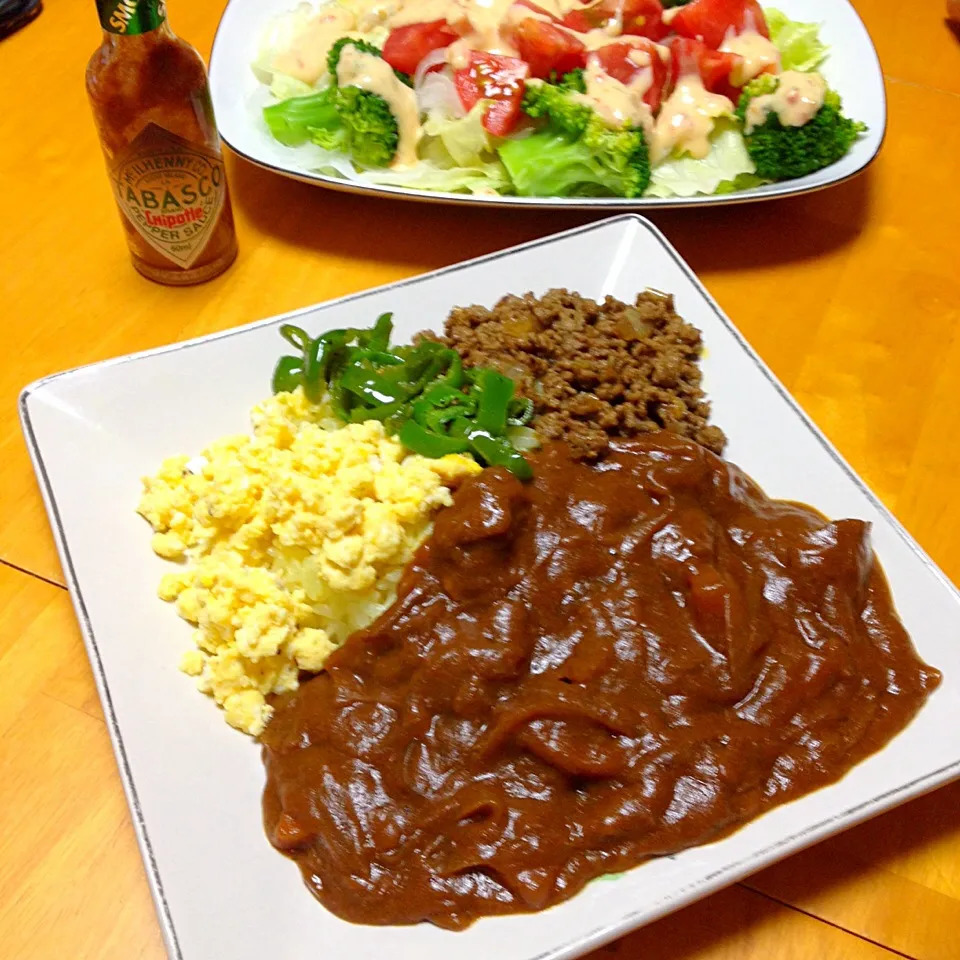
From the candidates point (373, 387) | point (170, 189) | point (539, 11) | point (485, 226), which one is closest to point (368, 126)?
point (485, 226)

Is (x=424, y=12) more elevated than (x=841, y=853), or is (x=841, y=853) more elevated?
(x=424, y=12)

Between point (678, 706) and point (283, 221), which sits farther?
point (283, 221)

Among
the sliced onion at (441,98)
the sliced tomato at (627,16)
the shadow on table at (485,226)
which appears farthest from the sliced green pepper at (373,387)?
the sliced tomato at (627,16)

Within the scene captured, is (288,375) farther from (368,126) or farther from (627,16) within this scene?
(627,16)

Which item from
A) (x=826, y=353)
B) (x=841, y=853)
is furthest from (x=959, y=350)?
(x=841, y=853)

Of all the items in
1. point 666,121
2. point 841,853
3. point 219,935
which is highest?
point 666,121

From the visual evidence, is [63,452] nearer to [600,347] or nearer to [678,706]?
[600,347]

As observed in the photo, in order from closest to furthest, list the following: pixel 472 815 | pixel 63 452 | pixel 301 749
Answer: pixel 472 815, pixel 301 749, pixel 63 452
